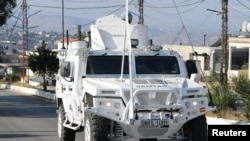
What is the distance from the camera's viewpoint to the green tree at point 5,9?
45094 millimetres

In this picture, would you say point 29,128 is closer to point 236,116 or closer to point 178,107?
point 236,116

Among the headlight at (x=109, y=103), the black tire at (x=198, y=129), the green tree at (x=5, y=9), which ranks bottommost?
the black tire at (x=198, y=129)

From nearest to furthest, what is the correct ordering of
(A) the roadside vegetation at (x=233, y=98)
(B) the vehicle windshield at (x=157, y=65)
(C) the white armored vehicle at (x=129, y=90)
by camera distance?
(C) the white armored vehicle at (x=129, y=90)
(B) the vehicle windshield at (x=157, y=65)
(A) the roadside vegetation at (x=233, y=98)

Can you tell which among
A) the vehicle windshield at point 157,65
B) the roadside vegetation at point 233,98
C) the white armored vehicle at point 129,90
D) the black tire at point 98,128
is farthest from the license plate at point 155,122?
the roadside vegetation at point 233,98

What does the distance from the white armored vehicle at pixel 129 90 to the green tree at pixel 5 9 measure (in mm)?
31233

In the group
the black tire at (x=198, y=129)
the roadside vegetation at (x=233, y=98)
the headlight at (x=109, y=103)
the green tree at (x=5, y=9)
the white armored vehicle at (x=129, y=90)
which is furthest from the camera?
the green tree at (x=5, y=9)

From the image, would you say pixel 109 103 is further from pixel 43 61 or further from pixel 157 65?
pixel 43 61

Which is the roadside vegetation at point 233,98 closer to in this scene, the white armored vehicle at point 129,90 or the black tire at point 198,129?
the white armored vehicle at point 129,90

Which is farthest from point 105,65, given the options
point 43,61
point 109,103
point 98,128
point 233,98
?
point 43,61

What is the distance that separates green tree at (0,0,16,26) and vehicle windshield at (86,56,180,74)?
108 ft

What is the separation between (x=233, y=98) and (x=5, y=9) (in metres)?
25.6

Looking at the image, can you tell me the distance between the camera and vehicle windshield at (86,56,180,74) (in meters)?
13.2

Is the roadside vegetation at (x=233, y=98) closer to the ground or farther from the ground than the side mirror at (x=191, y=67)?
closer to the ground

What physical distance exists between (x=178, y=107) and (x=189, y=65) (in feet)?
7.87
